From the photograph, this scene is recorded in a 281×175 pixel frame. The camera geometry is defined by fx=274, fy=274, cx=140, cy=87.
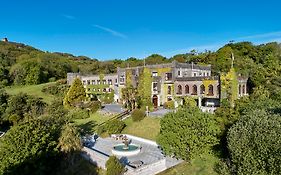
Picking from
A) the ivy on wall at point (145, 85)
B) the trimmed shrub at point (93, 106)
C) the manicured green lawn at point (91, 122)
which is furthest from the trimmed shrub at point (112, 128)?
the ivy on wall at point (145, 85)

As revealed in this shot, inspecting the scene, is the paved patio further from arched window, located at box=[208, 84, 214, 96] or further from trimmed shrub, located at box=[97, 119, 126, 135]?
arched window, located at box=[208, 84, 214, 96]

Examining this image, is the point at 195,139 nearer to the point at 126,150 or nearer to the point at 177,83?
the point at 126,150

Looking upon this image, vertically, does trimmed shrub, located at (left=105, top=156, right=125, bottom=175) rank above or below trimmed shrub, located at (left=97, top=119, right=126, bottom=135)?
below

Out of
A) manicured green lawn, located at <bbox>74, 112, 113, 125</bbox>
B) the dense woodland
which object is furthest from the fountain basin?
manicured green lawn, located at <bbox>74, 112, 113, 125</bbox>

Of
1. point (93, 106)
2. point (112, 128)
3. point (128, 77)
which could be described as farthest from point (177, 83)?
point (112, 128)

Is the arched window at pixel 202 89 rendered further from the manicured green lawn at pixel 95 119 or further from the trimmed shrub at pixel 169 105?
the manicured green lawn at pixel 95 119
